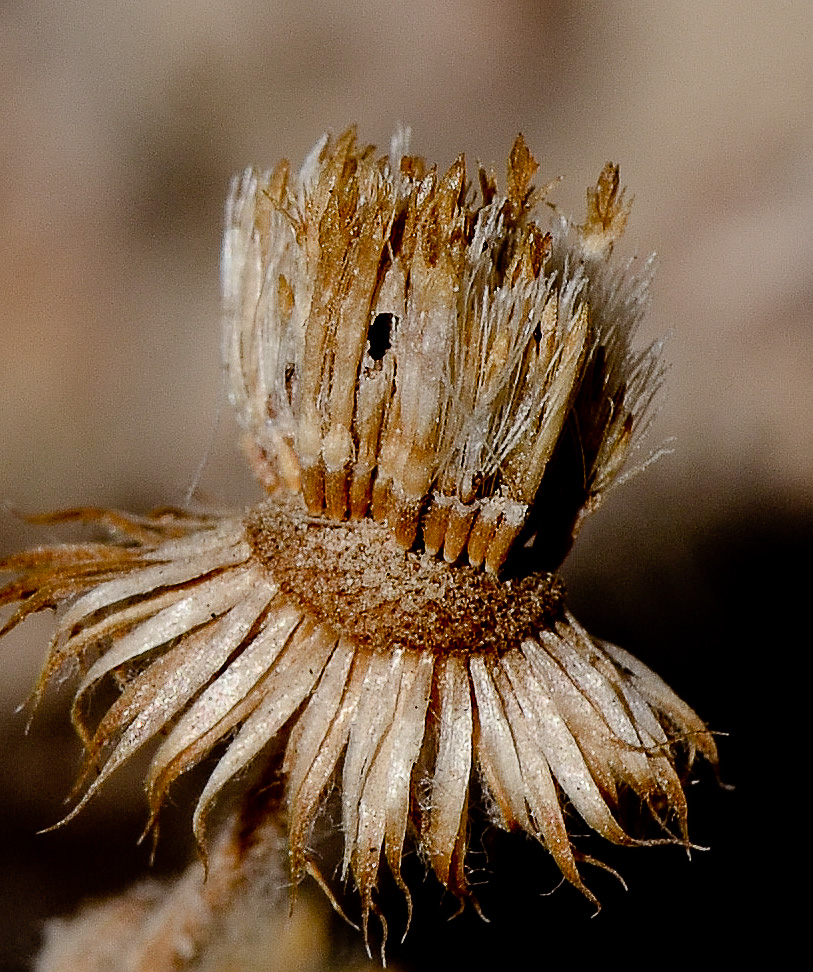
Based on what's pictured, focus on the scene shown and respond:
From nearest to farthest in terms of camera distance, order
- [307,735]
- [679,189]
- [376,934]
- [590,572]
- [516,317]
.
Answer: [516,317], [307,735], [376,934], [590,572], [679,189]

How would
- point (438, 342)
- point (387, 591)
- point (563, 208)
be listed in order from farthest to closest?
1. point (563, 208)
2. point (387, 591)
3. point (438, 342)

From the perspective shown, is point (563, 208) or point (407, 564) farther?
point (563, 208)

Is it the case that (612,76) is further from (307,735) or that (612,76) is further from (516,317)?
(307,735)

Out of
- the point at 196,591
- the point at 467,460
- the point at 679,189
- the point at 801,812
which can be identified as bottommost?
the point at 801,812

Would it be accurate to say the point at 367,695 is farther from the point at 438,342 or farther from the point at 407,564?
the point at 438,342

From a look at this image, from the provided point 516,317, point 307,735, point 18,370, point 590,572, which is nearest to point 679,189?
point 590,572

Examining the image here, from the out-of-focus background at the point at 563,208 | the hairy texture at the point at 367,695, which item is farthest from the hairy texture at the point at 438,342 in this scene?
the out-of-focus background at the point at 563,208

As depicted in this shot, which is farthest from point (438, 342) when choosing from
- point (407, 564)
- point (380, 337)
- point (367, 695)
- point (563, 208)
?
point (563, 208)

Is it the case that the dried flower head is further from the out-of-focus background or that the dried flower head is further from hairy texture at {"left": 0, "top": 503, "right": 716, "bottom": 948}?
the out-of-focus background
